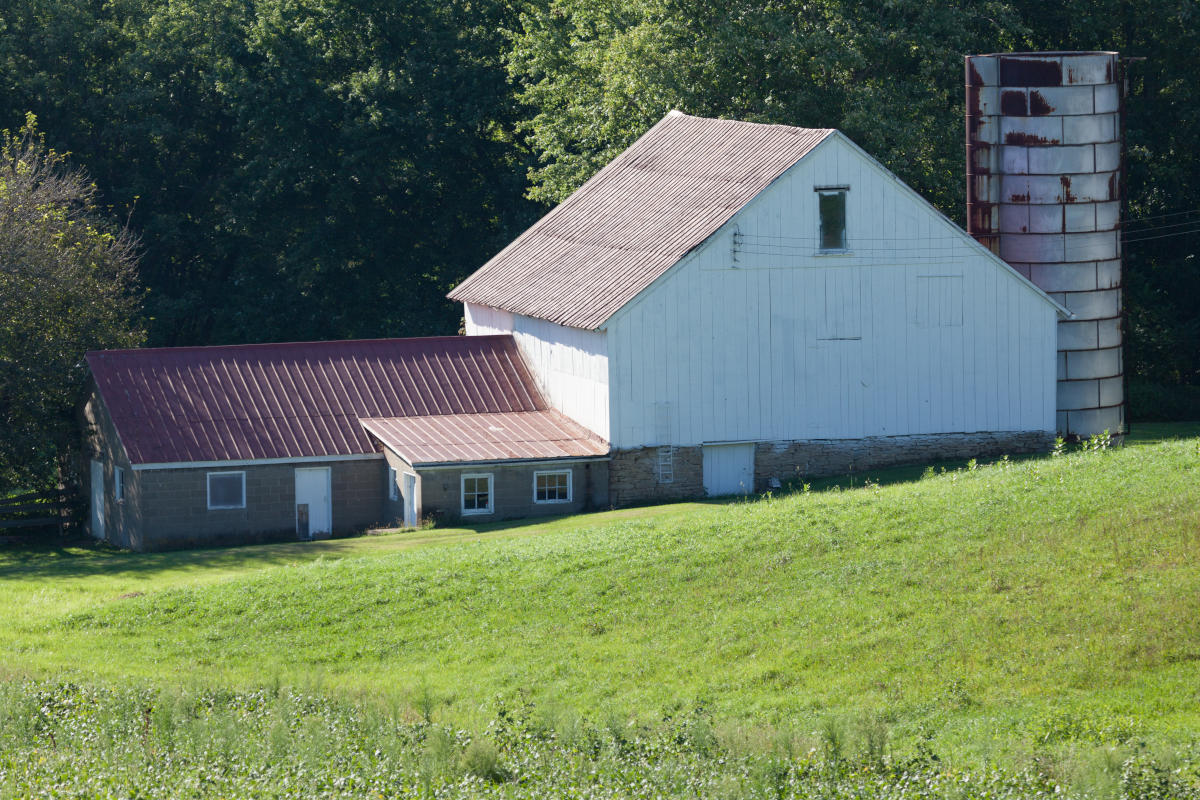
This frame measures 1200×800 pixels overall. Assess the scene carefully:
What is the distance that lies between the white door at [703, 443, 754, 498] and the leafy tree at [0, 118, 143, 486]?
15.5 m

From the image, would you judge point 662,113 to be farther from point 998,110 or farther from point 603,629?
point 603,629

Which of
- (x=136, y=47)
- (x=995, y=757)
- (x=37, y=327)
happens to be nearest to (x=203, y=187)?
(x=136, y=47)

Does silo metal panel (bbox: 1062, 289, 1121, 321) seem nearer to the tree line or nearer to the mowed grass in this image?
the tree line

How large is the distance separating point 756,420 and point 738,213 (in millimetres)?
4696

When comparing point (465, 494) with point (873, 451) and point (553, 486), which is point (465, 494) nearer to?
point (553, 486)

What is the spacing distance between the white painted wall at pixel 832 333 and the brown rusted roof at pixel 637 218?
73cm

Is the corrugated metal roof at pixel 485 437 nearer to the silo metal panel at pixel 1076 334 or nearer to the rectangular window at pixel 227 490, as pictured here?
the rectangular window at pixel 227 490

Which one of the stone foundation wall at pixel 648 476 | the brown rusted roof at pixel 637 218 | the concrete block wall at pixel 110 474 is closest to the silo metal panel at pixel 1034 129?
the brown rusted roof at pixel 637 218

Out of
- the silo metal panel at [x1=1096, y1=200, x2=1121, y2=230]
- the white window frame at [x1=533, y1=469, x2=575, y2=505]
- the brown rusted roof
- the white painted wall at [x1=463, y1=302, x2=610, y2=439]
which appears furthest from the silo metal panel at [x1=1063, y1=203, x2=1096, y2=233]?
the white window frame at [x1=533, y1=469, x2=575, y2=505]

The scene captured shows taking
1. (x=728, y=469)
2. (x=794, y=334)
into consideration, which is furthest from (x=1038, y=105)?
(x=728, y=469)

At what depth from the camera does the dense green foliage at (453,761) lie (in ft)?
56.6

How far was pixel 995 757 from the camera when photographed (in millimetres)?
18359

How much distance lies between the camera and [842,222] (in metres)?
38.1

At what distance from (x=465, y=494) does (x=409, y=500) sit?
4.21 ft
